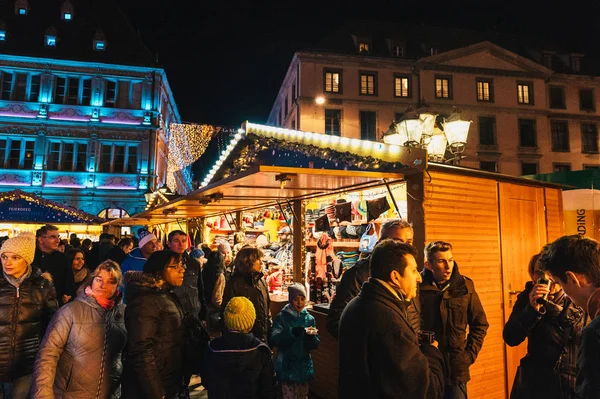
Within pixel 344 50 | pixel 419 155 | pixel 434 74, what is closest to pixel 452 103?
pixel 434 74

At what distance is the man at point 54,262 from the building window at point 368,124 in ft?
91.1

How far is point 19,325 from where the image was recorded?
3666 mm

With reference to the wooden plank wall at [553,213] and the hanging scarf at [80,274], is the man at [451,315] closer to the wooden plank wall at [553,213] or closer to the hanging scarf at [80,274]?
the wooden plank wall at [553,213]

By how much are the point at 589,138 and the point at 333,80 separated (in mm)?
23504

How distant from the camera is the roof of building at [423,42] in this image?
111ft

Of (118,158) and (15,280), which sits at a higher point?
(118,158)

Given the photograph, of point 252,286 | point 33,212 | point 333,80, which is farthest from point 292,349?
point 333,80

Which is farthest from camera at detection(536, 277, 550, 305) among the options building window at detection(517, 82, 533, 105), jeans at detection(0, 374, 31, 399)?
building window at detection(517, 82, 533, 105)

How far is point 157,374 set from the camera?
3018mm

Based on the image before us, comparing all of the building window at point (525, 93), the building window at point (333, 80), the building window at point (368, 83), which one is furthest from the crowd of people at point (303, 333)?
the building window at point (525, 93)

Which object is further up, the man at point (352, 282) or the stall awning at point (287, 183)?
the stall awning at point (287, 183)

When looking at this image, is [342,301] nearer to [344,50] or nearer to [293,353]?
[293,353]

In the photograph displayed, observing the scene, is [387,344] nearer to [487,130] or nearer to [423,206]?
[423,206]

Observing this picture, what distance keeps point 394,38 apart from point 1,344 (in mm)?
36316
